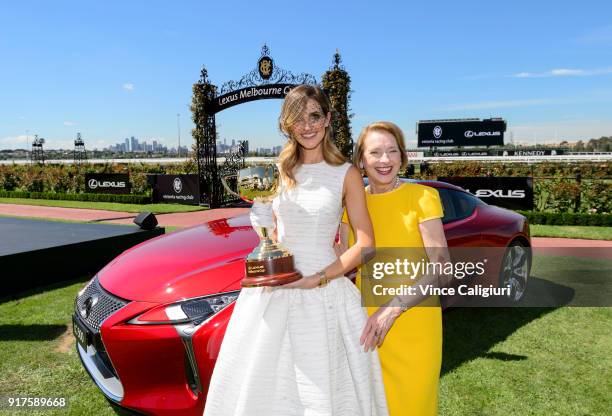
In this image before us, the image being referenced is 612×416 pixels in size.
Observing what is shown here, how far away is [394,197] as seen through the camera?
2025mm

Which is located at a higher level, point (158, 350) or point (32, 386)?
point (158, 350)

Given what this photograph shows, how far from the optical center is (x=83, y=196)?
795 inches

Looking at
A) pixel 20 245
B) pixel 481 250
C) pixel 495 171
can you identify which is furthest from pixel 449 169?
pixel 20 245

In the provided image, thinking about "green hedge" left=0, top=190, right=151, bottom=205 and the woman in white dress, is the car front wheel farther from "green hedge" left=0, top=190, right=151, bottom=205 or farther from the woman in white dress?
"green hedge" left=0, top=190, right=151, bottom=205

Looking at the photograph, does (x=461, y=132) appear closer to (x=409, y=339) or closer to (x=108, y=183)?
(x=108, y=183)

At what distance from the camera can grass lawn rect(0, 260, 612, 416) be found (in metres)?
3.28

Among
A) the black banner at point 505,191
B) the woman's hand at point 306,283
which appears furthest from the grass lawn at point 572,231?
the woman's hand at point 306,283

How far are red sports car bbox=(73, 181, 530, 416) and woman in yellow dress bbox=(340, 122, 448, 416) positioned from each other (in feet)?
3.28

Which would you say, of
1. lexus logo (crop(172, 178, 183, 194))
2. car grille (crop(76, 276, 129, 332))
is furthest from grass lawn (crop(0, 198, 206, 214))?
car grille (crop(76, 276, 129, 332))

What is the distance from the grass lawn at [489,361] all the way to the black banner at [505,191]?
7895mm

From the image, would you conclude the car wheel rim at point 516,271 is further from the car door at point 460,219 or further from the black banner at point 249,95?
the black banner at point 249,95

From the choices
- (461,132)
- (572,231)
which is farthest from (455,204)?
(461,132)

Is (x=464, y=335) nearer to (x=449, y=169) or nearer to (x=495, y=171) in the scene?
(x=449, y=169)

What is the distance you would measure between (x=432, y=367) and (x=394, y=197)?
740mm
